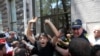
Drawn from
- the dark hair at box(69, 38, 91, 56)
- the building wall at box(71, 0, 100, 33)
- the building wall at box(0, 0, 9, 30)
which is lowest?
the building wall at box(0, 0, 9, 30)

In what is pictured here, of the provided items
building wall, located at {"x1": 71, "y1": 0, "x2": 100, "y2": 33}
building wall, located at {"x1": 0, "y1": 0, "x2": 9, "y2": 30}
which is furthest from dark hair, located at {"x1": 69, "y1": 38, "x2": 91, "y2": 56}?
building wall, located at {"x1": 0, "y1": 0, "x2": 9, "y2": 30}

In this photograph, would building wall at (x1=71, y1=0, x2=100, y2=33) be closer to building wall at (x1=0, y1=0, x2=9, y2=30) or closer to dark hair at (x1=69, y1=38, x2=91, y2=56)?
dark hair at (x1=69, y1=38, x2=91, y2=56)

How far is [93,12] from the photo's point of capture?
7.61m

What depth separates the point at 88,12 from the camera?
781cm

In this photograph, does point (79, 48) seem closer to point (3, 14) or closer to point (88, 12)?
point (88, 12)

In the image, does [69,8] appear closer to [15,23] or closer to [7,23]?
[15,23]

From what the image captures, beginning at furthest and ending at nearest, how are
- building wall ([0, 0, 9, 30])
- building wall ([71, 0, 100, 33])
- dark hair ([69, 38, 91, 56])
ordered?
1. building wall ([0, 0, 9, 30])
2. building wall ([71, 0, 100, 33])
3. dark hair ([69, 38, 91, 56])

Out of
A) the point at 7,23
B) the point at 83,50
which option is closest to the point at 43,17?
the point at 7,23

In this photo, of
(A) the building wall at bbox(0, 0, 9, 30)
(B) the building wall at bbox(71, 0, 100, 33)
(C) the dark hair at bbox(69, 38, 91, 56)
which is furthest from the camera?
(A) the building wall at bbox(0, 0, 9, 30)

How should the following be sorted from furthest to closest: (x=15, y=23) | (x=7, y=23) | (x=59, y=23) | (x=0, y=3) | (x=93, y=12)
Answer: (x=0, y=3)
(x=7, y=23)
(x=15, y=23)
(x=59, y=23)
(x=93, y=12)

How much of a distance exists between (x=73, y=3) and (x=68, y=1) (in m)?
0.93

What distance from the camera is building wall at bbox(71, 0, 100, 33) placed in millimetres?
7458

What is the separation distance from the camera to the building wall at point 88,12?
7.46m

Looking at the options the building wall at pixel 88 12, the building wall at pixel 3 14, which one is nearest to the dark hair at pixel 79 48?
the building wall at pixel 88 12
